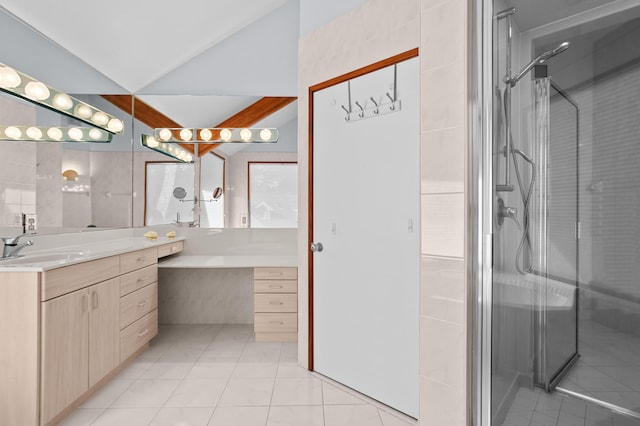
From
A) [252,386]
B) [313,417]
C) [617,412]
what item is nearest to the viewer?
[617,412]

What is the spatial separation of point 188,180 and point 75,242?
3.66 ft

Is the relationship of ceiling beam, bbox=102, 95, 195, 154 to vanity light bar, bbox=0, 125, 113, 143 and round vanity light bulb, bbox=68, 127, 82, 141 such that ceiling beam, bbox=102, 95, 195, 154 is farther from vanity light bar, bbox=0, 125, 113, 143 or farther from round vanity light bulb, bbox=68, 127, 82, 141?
round vanity light bulb, bbox=68, 127, 82, 141

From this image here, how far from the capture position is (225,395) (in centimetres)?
235

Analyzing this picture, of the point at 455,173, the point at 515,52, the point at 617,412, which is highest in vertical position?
the point at 515,52

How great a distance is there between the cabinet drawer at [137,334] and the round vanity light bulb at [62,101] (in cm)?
167

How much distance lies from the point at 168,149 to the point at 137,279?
145cm

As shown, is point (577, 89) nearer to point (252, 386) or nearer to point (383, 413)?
point (383, 413)

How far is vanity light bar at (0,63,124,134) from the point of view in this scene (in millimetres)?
2301

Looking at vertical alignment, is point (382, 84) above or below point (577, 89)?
above

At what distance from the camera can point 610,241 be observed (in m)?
1.13

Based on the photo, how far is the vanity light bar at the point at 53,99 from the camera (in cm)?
230

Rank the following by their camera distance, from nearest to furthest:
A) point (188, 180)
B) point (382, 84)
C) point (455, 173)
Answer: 1. point (455, 173)
2. point (382, 84)
3. point (188, 180)

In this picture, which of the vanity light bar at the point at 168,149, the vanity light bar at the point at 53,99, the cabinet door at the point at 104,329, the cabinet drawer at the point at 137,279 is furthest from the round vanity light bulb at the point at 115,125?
the cabinet door at the point at 104,329

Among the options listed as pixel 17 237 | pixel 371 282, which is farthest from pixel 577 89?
pixel 17 237
